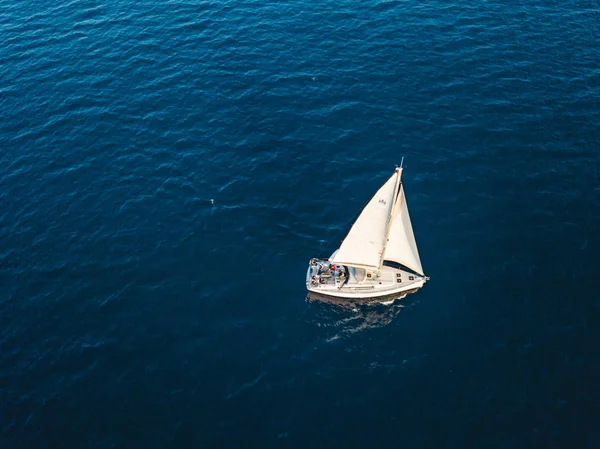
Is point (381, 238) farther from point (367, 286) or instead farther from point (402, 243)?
point (367, 286)

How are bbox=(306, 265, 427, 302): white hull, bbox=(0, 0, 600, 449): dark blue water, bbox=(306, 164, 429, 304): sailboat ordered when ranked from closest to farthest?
1. bbox=(0, 0, 600, 449): dark blue water
2. bbox=(306, 164, 429, 304): sailboat
3. bbox=(306, 265, 427, 302): white hull

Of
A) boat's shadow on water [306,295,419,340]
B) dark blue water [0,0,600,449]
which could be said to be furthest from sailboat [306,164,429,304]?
dark blue water [0,0,600,449]

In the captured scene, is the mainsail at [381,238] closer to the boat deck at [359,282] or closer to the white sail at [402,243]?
the white sail at [402,243]

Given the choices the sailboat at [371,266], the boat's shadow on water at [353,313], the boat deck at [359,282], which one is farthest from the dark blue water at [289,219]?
the sailboat at [371,266]

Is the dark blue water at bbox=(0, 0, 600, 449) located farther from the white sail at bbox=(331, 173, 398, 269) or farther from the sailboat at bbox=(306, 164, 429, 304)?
the white sail at bbox=(331, 173, 398, 269)

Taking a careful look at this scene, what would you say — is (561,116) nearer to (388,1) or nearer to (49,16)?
(388,1)

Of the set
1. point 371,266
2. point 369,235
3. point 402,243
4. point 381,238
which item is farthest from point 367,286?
point 369,235
